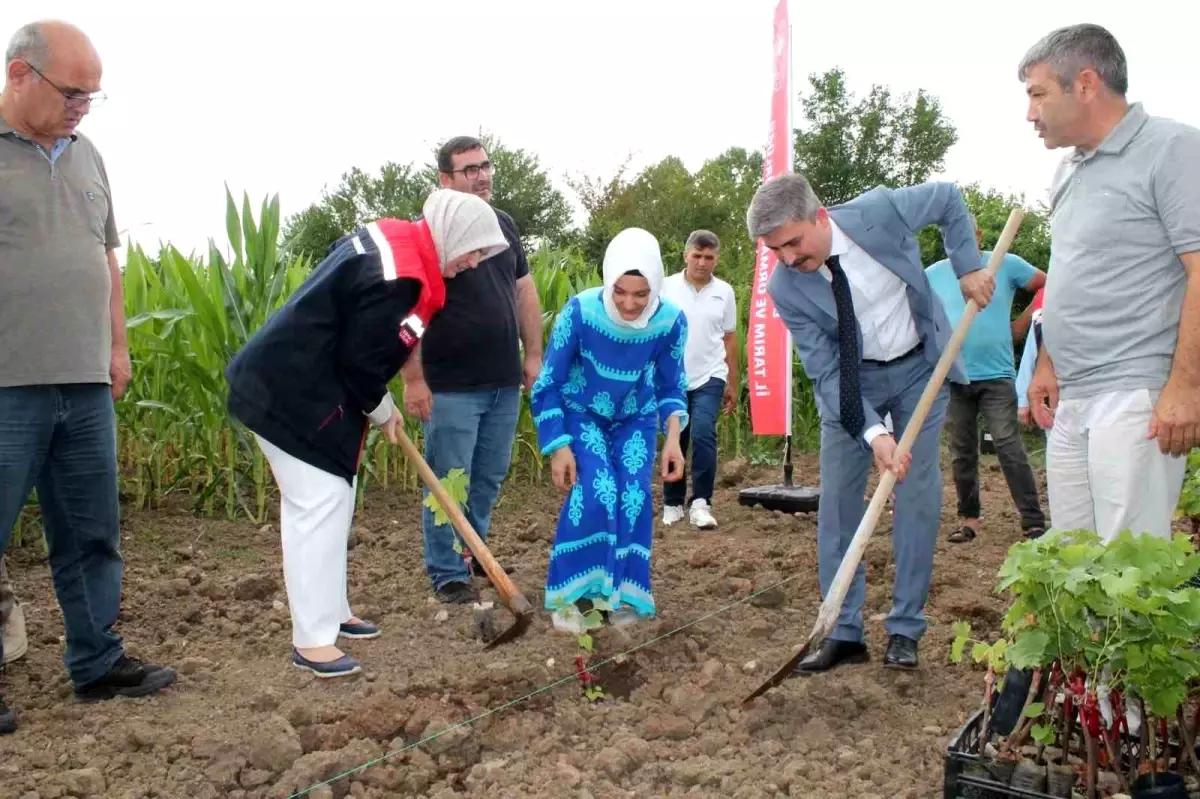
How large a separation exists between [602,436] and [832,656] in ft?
3.58

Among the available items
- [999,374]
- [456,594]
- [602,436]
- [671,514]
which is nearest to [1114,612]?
[602,436]

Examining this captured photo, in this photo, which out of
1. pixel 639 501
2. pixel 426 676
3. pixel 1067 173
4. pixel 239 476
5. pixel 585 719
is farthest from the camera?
pixel 239 476

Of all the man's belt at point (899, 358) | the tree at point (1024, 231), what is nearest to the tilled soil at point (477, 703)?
the man's belt at point (899, 358)

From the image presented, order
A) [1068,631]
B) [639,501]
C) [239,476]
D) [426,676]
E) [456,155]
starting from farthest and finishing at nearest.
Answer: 1. [239,476]
2. [456,155]
3. [639,501]
4. [426,676]
5. [1068,631]

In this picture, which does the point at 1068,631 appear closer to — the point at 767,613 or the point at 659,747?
the point at 659,747

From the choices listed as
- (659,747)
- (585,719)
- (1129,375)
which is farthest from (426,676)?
(1129,375)

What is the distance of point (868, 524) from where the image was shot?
2926 mm

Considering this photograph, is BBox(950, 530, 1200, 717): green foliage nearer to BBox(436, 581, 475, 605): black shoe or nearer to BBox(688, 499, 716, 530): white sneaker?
BBox(436, 581, 475, 605): black shoe

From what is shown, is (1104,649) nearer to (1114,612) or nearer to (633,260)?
(1114,612)

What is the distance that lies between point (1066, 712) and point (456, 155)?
2950mm

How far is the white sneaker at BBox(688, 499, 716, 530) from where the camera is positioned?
5.66 m

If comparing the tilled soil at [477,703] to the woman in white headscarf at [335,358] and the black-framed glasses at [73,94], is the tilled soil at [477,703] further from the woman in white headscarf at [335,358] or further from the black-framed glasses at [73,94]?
the black-framed glasses at [73,94]

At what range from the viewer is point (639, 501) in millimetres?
3828

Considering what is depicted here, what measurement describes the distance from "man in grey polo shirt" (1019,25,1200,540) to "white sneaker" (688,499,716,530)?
10.3 feet
